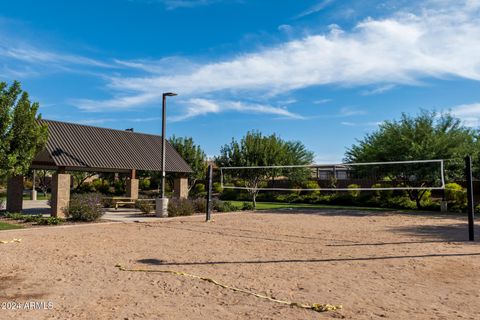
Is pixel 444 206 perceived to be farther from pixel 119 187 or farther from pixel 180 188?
pixel 119 187

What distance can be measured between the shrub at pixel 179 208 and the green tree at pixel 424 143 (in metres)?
11.9

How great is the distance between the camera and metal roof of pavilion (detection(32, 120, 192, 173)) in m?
18.9

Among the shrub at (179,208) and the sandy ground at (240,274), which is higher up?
the shrub at (179,208)

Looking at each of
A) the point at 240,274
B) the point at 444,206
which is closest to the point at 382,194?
the point at 444,206

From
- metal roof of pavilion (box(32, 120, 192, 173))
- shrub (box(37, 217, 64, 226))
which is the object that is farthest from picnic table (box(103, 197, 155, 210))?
shrub (box(37, 217, 64, 226))

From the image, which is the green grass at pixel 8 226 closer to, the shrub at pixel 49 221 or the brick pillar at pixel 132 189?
the shrub at pixel 49 221

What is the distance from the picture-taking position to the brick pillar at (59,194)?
1720 cm

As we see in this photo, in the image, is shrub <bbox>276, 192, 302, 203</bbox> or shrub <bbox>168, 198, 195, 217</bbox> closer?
shrub <bbox>168, 198, 195, 217</bbox>

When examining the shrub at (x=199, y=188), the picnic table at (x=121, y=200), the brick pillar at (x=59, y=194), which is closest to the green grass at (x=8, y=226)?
the brick pillar at (x=59, y=194)

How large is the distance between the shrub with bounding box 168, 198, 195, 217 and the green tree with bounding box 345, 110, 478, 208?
11.9 meters

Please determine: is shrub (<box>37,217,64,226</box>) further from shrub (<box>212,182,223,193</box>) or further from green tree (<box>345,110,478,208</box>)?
shrub (<box>212,182,223,193</box>)

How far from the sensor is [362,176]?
102 feet

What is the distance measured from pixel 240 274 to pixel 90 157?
15.1 m

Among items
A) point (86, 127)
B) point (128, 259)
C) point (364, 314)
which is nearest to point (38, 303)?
point (128, 259)
